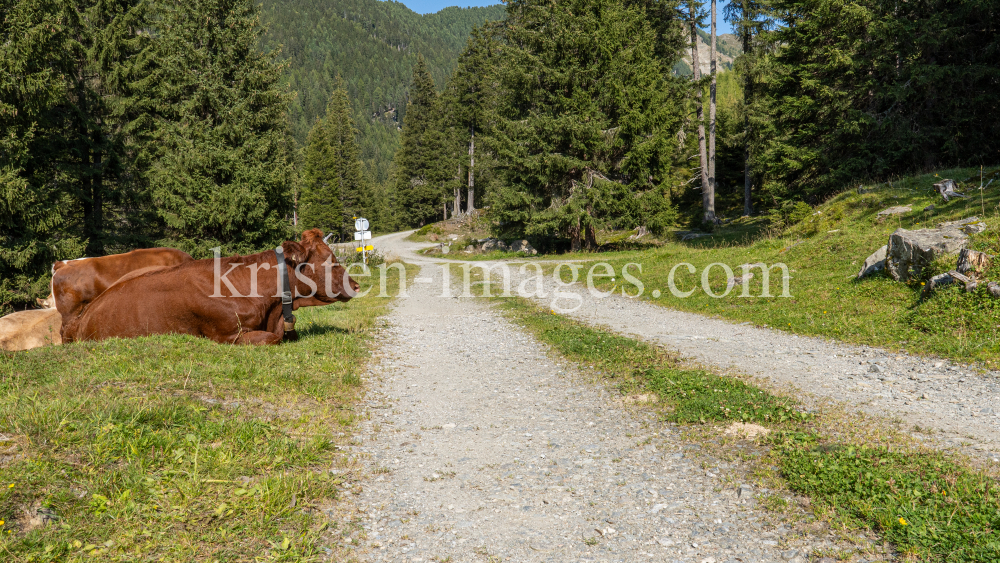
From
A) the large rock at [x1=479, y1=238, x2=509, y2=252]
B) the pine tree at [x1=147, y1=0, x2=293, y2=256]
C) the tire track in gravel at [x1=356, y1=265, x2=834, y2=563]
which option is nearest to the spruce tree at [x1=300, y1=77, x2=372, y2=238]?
the large rock at [x1=479, y1=238, x2=509, y2=252]

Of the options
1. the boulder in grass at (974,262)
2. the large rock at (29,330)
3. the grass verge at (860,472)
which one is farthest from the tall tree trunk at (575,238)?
the large rock at (29,330)

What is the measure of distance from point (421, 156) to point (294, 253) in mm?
66954

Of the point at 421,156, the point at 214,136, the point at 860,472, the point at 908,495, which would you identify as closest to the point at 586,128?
the point at 214,136

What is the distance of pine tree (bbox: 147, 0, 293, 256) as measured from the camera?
2195cm

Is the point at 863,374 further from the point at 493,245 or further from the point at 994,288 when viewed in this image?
the point at 493,245

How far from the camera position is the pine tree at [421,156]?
68000 millimetres

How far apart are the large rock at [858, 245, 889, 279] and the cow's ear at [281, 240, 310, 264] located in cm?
1152

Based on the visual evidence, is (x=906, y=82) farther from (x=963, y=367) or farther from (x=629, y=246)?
(x=963, y=367)

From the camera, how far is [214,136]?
72.8 feet

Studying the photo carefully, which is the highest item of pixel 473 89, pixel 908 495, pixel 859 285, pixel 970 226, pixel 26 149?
pixel 473 89

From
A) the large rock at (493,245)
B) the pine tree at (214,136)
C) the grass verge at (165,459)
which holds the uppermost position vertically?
the pine tree at (214,136)

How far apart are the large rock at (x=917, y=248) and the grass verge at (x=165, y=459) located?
10.9m

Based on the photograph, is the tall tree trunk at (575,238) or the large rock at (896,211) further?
the tall tree trunk at (575,238)

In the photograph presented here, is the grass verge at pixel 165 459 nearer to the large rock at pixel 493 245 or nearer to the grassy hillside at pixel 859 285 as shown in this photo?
the grassy hillside at pixel 859 285
